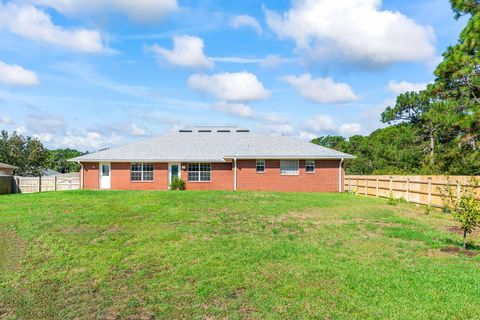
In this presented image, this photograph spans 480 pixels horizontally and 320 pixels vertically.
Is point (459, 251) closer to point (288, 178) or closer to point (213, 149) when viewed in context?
point (288, 178)

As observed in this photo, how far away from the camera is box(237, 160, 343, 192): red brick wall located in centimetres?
2742

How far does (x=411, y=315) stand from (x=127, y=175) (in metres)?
25.6

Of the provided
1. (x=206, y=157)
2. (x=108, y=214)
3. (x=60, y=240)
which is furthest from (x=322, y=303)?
(x=206, y=157)

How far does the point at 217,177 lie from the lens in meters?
28.3

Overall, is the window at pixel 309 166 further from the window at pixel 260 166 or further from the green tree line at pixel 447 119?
the green tree line at pixel 447 119

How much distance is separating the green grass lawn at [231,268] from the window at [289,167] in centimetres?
1501

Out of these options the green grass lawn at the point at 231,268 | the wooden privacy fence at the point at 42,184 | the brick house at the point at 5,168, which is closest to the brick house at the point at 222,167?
the wooden privacy fence at the point at 42,184

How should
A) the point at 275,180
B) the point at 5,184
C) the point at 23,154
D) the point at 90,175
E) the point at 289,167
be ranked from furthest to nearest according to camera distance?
the point at 23,154 → the point at 90,175 → the point at 5,184 → the point at 289,167 → the point at 275,180

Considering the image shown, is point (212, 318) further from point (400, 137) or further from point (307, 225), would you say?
point (400, 137)

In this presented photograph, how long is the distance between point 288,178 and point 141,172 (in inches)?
422

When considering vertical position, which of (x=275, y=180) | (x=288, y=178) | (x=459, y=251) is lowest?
(x=459, y=251)

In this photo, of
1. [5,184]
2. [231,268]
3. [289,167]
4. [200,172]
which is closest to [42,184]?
[5,184]

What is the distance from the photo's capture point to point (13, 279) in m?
6.73

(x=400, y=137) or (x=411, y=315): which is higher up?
(x=400, y=137)
